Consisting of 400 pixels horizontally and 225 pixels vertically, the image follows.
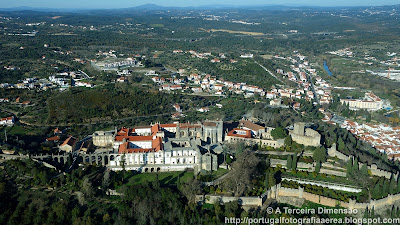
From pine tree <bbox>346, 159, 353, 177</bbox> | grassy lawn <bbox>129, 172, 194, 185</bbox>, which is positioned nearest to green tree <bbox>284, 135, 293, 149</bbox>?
pine tree <bbox>346, 159, 353, 177</bbox>

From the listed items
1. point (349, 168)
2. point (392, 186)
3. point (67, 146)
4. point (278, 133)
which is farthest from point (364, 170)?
point (67, 146)

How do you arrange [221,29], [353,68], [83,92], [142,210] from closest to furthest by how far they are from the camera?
1. [142,210]
2. [83,92]
3. [353,68]
4. [221,29]

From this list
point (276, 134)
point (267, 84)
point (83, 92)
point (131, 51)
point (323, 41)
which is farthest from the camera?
point (323, 41)

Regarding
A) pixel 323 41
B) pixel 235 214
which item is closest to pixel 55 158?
pixel 235 214

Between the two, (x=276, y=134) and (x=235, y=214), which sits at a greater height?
(x=276, y=134)

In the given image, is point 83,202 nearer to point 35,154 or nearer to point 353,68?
point 35,154

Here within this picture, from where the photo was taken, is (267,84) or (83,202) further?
(267,84)

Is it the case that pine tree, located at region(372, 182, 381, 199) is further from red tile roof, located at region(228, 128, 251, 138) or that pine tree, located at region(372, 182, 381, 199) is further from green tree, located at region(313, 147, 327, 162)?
red tile roof, located at region(228, 128, 251, 138)

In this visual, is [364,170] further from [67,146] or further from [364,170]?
[67,146]

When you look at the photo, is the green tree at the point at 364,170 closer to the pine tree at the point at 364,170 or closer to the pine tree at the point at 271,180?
the pine tree at the point at 364,170
